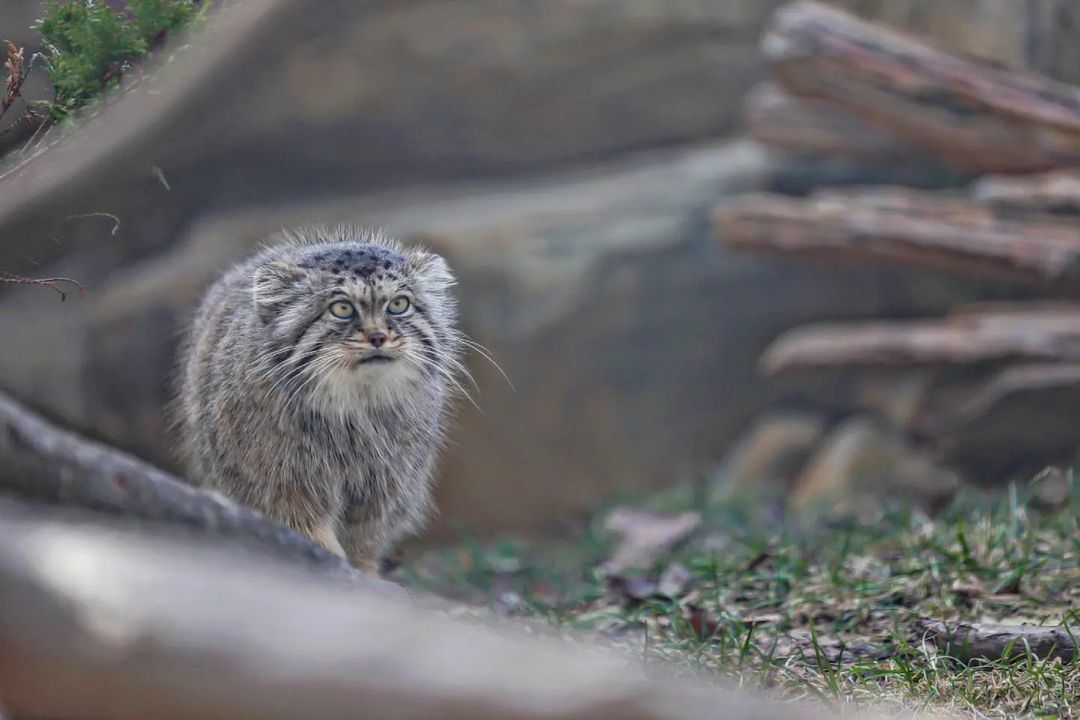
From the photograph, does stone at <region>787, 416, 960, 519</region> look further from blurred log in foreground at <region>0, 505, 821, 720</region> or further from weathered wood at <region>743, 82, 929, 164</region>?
blurred log in foreground at <region>0, 505, 821, 720</region>

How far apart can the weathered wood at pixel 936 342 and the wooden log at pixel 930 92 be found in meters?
0.80

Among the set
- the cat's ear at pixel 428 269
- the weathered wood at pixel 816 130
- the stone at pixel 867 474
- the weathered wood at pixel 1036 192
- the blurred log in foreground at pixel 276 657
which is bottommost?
the stone at pixel 867 474

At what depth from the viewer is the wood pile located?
5.75 metres

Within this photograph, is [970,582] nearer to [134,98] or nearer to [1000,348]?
[1000,348]

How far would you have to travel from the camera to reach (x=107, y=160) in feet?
12.0

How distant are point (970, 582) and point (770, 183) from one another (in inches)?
144

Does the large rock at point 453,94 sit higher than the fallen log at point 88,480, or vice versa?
the large rock at point 453,94

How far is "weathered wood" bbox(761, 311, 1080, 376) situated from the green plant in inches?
173

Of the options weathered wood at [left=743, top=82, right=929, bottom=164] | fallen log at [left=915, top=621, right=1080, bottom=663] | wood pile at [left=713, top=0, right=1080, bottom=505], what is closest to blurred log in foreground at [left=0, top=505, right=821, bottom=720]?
fallen log at [left=915, top=621, right=1080, bottom=663]

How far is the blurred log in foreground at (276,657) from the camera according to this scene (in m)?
1.59

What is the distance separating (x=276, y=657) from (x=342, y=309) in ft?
6.25

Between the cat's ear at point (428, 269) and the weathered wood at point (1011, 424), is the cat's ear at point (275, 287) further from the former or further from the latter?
the weathered wood at point (1011, 424)

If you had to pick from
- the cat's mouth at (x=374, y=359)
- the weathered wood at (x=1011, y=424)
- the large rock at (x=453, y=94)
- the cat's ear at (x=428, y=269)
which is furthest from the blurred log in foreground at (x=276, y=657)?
the large rock at (x=453, y=94)

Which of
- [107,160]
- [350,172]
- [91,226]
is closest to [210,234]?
[350,172]
